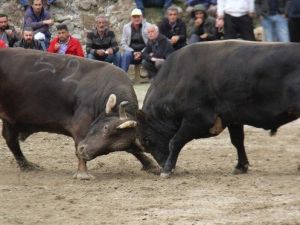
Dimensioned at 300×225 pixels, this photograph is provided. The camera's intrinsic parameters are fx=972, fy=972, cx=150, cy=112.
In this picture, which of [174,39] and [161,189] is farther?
[174,39]

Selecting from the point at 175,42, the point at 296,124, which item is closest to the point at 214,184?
the point at 296,124

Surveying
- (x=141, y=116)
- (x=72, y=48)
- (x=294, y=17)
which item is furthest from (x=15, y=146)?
(x=294, y=17)

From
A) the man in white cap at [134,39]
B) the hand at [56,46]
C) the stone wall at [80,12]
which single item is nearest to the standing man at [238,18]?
the man in white cap at [134,39]

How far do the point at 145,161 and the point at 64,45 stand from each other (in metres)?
6.81

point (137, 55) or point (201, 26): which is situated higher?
point (201, 26)

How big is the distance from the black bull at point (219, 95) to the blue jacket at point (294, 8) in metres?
5.61

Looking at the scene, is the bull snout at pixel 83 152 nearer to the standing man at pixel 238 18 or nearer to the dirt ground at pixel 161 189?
the dirt ground at pixel 161 189

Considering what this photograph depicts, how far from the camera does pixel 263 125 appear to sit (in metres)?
10.9

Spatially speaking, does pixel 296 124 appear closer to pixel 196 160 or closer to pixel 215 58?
pixel 196 160

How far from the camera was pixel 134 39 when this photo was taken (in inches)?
773

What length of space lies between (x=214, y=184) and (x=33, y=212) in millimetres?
2209

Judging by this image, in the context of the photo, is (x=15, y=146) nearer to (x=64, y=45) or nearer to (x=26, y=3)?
(x=64, y=45)

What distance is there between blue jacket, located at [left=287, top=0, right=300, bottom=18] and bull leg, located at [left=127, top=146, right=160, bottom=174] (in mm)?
5762

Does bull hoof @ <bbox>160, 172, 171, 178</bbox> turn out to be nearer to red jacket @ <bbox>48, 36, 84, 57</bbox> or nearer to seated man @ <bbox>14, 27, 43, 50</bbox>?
red jacket @ <bbox>48, 36, 84, 57</bbox>
